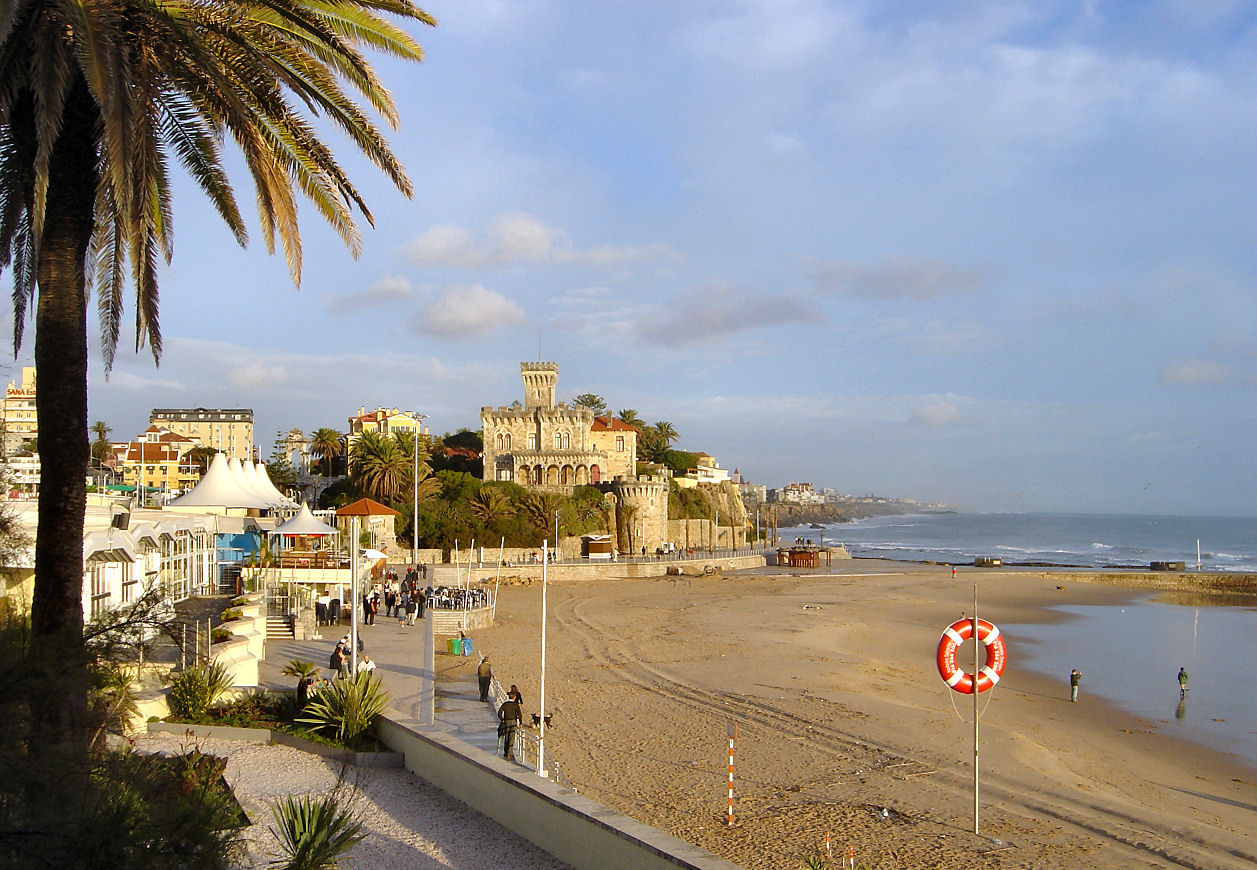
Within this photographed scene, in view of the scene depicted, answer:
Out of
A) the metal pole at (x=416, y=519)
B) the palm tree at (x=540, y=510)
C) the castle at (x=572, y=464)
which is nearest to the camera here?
the metal pole at (x=416, y=519)

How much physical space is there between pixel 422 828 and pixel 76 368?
503 centimetres

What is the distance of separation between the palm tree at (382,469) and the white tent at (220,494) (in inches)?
1053

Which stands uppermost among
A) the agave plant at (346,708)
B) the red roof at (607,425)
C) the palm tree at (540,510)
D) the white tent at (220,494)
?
the red roof at (607,425)

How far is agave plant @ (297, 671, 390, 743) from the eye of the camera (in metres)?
11.3

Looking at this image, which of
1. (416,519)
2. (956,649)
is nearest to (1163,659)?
(956,649)

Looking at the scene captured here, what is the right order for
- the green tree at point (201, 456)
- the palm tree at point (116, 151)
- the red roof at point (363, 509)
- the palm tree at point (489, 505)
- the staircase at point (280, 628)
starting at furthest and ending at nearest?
the green tree at point (201, 456), the palm tree at point (489, 505), the red roof at point (363, 509), the staircase at point (280, 628), the palm tree at point (116, 151)

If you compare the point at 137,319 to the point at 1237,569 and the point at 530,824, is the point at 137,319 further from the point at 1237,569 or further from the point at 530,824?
the point at 1237,569

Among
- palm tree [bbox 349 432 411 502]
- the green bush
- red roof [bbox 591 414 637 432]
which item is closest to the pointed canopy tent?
the green bush

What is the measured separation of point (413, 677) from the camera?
1650cm

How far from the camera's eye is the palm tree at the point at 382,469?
53.9 metres

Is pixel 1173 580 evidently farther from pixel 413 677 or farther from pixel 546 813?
pixel 546 813

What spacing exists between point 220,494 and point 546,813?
21.4m

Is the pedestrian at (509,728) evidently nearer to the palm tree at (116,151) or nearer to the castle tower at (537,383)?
the palm tree at (116,151)

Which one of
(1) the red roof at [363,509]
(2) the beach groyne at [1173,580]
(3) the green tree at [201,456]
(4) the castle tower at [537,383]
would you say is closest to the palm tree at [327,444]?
(3) the green tree at [201,456]
